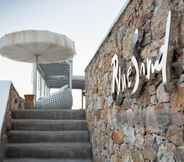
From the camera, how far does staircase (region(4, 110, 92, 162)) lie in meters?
4.26

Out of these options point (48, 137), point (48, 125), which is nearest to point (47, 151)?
point (48, 137)

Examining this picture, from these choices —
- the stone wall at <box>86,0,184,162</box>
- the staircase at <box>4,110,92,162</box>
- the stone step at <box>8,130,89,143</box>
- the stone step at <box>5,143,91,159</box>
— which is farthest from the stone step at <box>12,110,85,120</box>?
the stone wall at <box>86,0,184,162</box>

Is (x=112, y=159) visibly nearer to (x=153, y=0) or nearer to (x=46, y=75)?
(x=153, y=0)

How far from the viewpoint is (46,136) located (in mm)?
4645

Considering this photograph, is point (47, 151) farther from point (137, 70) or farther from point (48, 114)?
point (137, 70)

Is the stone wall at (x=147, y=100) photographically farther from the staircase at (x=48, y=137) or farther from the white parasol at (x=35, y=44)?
the white parasol at (x=35, y=44)

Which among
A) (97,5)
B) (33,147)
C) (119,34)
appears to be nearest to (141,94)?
(119,34)

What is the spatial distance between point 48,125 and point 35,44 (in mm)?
2034

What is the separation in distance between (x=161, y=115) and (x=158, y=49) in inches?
16.1

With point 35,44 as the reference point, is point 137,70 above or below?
below

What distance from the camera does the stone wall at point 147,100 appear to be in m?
1.54

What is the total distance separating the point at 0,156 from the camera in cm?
380

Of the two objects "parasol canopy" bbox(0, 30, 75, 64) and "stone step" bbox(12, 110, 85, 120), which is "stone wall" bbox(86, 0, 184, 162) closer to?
"stone step" bbox(12, 110, 85, 120)

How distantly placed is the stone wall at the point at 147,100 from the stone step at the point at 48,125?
152 cm
